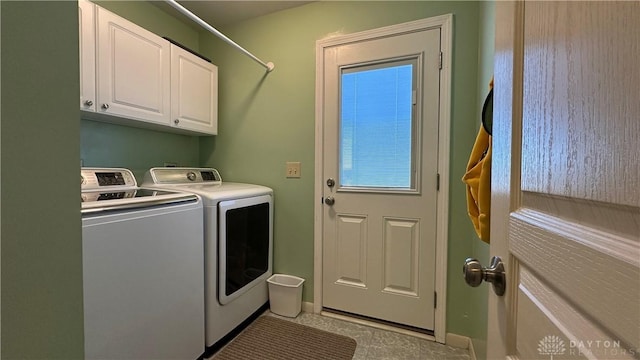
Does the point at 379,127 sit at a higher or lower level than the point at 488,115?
higher

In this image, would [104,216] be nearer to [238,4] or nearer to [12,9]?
[12,9]

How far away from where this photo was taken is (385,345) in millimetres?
1696

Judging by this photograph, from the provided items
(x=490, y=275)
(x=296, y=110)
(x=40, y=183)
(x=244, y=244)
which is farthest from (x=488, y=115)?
(x=244, y=244)

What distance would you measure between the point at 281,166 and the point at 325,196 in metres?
0.45

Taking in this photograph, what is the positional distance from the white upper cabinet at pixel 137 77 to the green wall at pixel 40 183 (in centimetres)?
129

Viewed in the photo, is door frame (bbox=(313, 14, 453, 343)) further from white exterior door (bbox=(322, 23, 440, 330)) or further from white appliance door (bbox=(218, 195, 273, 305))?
white appliance door (bbox=(218, 195, 273, 305))

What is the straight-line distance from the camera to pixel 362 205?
1.93 metres

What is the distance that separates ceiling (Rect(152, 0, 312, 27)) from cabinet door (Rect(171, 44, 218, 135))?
15.8 inches

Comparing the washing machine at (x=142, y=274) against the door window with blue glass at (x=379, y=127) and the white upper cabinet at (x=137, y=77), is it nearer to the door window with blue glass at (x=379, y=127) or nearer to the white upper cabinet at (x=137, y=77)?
the white upper cabinet at (x=137, y=77)

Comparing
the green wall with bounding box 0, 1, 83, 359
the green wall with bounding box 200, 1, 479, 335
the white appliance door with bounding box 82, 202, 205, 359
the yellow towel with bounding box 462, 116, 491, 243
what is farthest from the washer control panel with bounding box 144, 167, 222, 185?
the yellow towel with bounding box 462, 116, 491, 243

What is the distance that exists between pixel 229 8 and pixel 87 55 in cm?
113

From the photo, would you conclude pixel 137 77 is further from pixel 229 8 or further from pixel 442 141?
pixel 442 141

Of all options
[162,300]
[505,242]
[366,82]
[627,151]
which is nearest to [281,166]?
[366,82]

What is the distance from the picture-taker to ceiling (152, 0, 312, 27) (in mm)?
2047
